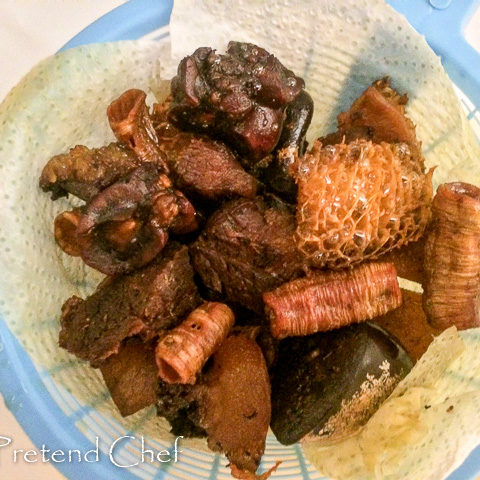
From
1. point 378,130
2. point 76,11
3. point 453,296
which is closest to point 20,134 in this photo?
point 76,11

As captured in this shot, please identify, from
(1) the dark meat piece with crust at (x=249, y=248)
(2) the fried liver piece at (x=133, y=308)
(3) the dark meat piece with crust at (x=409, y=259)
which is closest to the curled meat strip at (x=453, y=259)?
(3) the dark meat piece with crust at (x=409, y=259)

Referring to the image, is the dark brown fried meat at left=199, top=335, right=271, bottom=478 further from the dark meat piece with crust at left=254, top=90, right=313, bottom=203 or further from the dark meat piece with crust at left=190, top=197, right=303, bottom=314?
the dark meat piece with crust at left=254, top=90, right=313, bottom=203

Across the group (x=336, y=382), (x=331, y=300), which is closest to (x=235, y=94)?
(x=331, y=300)

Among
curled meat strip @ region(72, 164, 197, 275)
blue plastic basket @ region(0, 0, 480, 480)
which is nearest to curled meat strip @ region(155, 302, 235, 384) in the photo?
curled meat strip @ region(72, 164, 197, 275)

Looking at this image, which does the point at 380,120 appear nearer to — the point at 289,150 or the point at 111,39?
the point at 289,150

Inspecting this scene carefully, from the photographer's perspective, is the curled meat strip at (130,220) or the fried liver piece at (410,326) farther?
the fried liver piece at (410,326)

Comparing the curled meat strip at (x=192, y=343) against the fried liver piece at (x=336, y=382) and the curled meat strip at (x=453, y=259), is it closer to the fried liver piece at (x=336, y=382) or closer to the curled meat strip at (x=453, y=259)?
the fried liver piece at (x=336, y=382)
